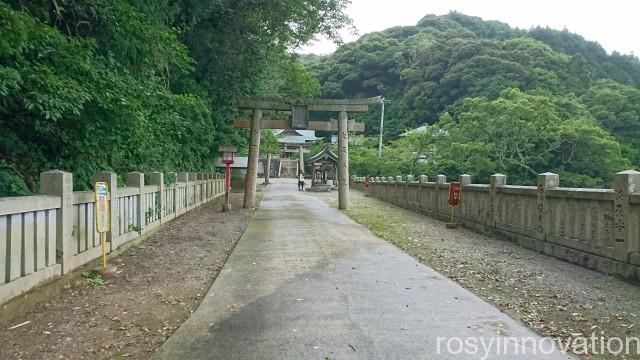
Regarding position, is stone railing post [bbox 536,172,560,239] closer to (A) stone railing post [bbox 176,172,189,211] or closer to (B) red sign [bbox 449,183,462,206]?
(B) red sign [bbox 449,183,462,206]

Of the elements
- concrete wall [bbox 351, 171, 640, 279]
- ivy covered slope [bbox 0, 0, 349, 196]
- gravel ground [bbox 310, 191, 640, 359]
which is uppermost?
ivy covered slope [bbox 0, 0, 349, 196]

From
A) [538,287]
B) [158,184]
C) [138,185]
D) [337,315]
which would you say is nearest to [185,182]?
[158,184]

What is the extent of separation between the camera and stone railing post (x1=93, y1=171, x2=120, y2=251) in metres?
6.66

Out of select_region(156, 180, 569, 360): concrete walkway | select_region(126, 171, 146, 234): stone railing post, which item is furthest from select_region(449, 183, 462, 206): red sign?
select_region(126, 171, 146, 234): stone railing post

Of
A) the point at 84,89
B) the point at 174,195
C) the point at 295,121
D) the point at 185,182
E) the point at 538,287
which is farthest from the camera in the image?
the point at 295,121

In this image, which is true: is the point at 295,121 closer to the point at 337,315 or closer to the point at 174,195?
the point at 174,195

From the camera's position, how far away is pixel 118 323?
14.0 feet

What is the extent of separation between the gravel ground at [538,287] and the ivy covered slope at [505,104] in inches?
861

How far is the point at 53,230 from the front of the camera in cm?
505

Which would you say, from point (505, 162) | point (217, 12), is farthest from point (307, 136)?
point (217, 12)

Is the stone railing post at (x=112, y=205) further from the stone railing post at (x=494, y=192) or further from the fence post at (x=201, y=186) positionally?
the fence post at (x=201, y=186)

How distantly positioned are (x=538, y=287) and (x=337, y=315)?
2.98 m

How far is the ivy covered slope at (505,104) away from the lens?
2888cm

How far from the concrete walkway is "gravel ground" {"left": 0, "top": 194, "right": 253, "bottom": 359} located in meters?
0.28
